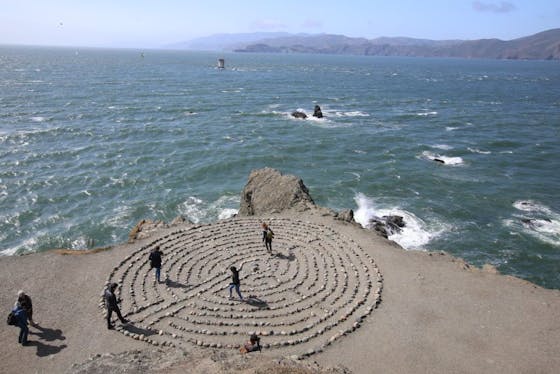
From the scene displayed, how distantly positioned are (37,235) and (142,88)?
267 feet

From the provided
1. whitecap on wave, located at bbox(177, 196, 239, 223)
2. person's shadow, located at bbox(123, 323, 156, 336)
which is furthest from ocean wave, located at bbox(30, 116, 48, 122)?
person's shadow, located at bbox(123, 323, 156, 336)

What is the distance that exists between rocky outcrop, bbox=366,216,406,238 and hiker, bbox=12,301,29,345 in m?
26.2

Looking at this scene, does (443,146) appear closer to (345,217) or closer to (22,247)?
(345,217)

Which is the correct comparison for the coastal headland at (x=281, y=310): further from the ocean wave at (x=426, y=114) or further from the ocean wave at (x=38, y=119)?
the ocean wave at (x=426, y=114)

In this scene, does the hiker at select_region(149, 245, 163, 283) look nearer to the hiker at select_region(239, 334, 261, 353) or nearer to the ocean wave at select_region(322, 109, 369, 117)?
the hiker at select_region(239, 334, 261, 353)

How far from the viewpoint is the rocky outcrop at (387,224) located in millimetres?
36562

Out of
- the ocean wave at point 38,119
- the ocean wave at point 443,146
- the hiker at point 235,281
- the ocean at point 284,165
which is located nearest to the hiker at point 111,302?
the hiker at point 235,281

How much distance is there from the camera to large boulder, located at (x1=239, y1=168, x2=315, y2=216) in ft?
110

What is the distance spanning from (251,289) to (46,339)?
32.2 ft

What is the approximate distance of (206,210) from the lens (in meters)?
41.6

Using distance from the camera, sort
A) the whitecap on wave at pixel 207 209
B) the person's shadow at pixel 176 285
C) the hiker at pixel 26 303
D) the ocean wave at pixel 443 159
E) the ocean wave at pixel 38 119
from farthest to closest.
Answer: the ocean wave at pixel 38 119
the ocean wave at pixel 443 159
the whitecap on wave at pixel 207 209
the person's shadow at pixel 176 285
the hiker at pixel 26 303

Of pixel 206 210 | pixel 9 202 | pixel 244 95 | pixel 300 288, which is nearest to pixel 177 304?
pixel 300 288

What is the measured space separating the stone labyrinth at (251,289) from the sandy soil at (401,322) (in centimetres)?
90

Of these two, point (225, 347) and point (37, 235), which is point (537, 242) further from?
point (37, 235)
